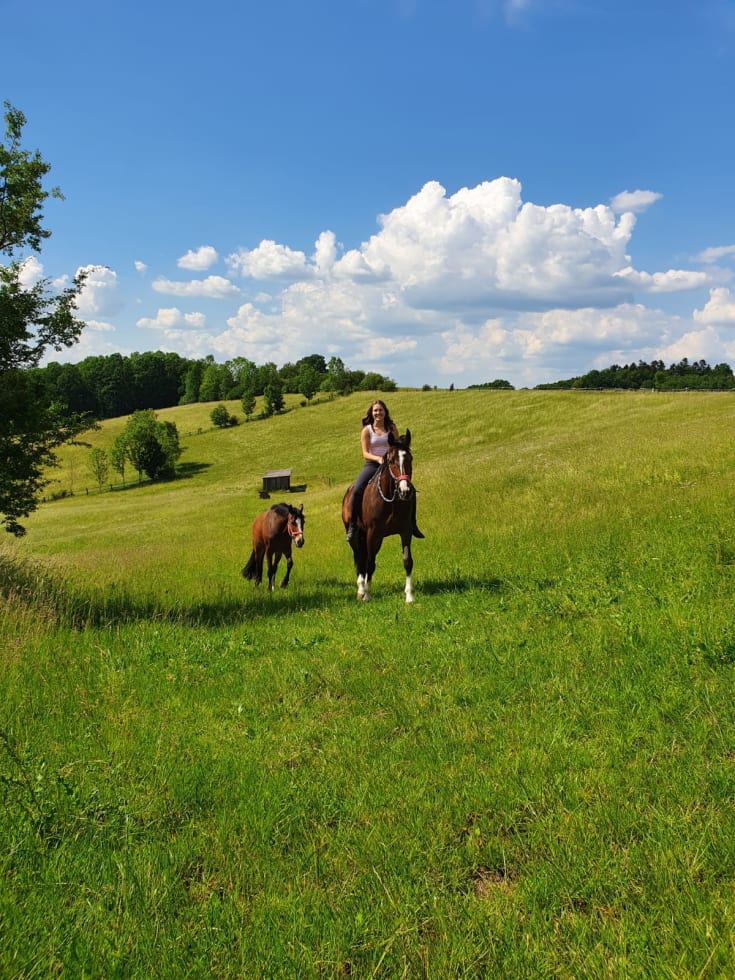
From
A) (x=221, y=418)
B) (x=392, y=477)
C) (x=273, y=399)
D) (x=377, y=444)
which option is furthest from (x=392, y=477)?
(x=273, y=399)

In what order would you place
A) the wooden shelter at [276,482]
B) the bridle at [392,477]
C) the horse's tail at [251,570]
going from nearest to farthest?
the bridle at [392,477]
the horse's tail at [251,570]
the wooden shelter at [276,482]

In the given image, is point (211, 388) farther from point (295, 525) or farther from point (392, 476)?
point (392, 476)

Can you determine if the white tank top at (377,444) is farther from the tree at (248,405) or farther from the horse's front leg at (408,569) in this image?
the tree at (248,405)

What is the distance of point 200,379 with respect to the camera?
163 metres

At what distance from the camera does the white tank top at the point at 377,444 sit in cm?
1216

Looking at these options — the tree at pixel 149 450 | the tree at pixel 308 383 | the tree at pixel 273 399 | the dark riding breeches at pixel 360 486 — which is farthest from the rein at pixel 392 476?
the tree at pixel 308 383

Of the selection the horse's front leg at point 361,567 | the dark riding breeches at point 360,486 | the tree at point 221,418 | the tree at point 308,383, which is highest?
the tree at point 308,383

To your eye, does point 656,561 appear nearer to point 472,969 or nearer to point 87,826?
point 472,969

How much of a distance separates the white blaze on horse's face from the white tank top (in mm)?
1272

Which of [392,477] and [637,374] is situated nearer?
[392,477]

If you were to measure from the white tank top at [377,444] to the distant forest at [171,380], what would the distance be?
4473 inches

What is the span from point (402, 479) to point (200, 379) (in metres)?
163

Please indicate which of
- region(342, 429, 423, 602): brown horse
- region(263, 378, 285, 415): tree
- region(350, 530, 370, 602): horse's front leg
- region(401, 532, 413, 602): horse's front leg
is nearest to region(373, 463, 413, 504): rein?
region(342, 429, 423, 602): brown horse

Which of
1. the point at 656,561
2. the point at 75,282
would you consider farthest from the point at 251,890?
the point at 75,282
